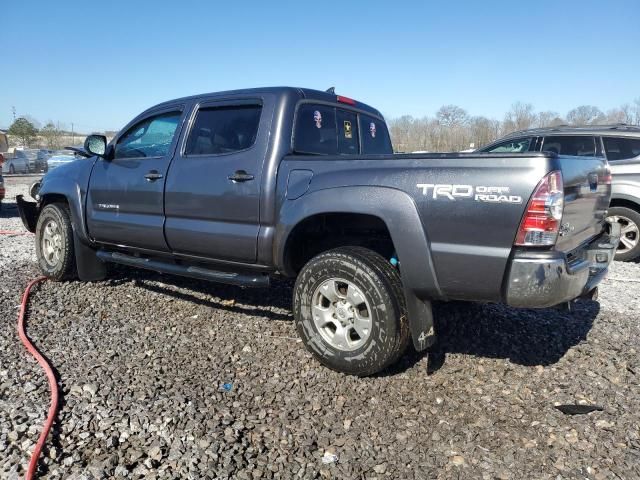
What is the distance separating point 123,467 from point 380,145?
3408 mm

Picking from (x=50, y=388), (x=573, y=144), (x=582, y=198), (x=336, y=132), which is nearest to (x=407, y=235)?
(x=582, y=198)

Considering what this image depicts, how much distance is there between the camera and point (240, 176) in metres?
3.60

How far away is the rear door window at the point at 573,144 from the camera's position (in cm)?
690

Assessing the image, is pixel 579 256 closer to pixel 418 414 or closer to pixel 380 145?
pixel 418 414

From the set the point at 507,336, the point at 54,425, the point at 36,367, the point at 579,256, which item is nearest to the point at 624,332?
the point at 507,336

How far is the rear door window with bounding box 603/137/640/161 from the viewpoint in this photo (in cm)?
664

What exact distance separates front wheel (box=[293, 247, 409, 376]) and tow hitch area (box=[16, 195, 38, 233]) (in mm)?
4145

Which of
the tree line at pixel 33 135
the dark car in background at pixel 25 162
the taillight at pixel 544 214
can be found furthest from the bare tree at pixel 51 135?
the taillight at pixel 544 214

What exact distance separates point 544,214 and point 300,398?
5.66ft

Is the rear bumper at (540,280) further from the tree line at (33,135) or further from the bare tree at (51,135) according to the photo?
the bare tree at (51,135)

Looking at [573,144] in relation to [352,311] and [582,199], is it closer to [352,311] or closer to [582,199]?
[582,199]

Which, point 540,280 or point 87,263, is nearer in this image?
Result: point 540,280

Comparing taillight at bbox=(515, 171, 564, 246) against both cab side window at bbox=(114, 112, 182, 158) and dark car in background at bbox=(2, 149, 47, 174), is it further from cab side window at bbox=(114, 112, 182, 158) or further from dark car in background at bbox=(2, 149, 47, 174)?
dark car in background at bbox=(2, 149, 47, 174)

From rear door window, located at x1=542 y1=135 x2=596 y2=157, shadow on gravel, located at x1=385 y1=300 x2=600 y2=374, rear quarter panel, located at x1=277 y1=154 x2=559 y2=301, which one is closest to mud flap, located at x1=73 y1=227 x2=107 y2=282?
rear quarter panel, located at x1=277 y1=154 x2=559 y2=301
